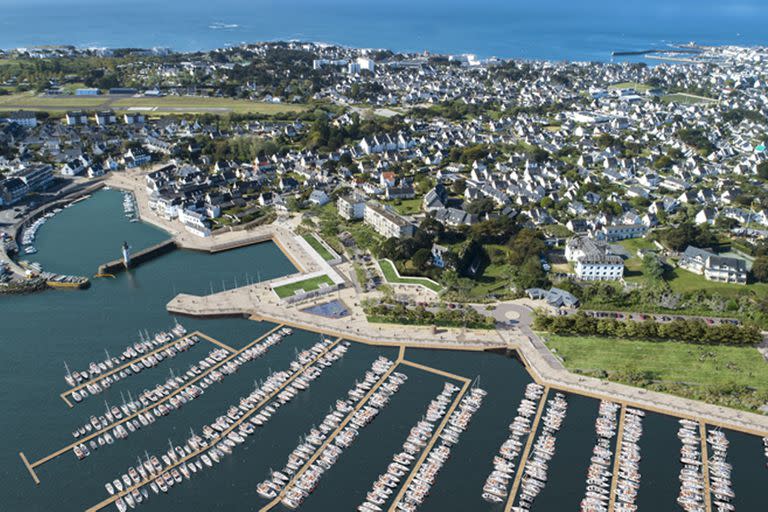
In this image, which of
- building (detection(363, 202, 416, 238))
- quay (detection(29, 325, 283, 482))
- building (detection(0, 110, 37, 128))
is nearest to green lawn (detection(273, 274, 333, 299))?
quay (detection(29, 325, 283, 482))

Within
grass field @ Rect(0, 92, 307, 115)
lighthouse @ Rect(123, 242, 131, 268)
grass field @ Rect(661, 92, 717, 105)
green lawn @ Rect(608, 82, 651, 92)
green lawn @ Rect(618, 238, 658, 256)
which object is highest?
green lawn @ Rect(608, 82, 651, 92)

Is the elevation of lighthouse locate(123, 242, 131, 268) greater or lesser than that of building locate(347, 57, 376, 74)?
lesser

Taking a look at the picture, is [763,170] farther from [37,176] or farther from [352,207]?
[37,176]

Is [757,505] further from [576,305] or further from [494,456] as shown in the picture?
[576,305]

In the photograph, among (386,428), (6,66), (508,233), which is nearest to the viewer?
(386,428)

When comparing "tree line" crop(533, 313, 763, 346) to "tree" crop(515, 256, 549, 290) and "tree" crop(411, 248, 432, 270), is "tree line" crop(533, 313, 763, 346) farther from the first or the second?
"tree" crop(411, 248, 432, 270)

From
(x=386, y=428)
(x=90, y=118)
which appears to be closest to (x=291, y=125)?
(x=90, y=118)
